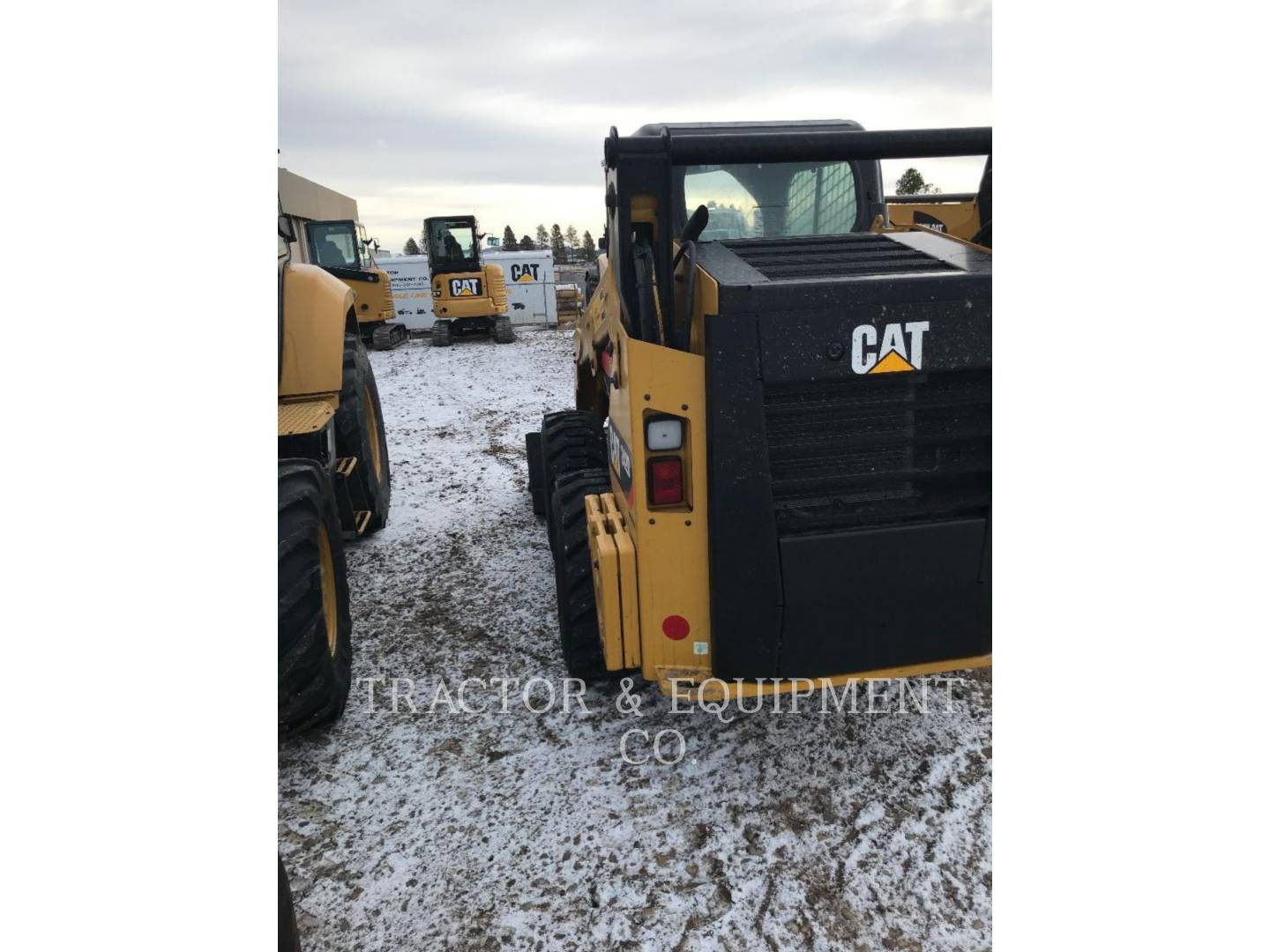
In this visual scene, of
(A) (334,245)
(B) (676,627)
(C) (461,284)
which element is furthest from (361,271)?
(B) (676,627)

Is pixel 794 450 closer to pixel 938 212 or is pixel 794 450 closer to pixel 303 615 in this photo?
pixel 303 615

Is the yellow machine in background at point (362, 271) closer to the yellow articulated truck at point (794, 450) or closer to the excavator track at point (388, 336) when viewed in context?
the excavator track at point (388, 336)

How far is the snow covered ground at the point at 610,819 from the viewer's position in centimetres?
212

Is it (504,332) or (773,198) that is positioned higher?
(504,332)

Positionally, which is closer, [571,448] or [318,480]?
[318,480]

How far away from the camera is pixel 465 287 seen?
16.0m

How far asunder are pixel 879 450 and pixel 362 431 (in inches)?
131

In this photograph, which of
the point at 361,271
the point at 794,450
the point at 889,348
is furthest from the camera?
the point at 361,271

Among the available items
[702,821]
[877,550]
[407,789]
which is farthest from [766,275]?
[407,789]

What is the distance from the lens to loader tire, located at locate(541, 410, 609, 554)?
4.09 meters

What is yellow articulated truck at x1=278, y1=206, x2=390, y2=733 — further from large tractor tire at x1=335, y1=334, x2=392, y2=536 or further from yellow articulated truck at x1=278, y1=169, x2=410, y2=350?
yellow articulated truck at x1=278, y1=169, x2=410, y2=350

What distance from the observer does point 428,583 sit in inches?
170

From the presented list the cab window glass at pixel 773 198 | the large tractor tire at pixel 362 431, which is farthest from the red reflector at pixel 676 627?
the large tractor tire at pixel 362 431

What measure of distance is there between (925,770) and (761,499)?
3.95 ft
